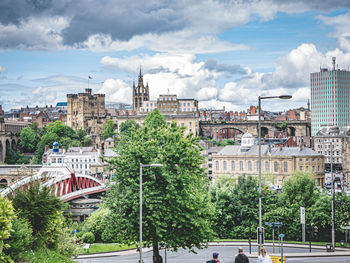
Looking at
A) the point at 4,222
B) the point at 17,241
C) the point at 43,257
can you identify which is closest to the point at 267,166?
the point at 43,257

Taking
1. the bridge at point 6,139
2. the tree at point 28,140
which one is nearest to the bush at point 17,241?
the bridge at point 6,139

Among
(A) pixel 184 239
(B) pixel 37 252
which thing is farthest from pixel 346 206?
(B) pixel 37 252

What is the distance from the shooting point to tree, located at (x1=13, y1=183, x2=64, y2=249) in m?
24.0

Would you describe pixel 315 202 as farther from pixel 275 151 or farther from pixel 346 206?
pixel 275 151

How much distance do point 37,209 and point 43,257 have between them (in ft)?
8.91

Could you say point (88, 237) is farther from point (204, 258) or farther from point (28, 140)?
point (28, 140)

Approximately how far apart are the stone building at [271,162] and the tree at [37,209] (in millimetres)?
73248

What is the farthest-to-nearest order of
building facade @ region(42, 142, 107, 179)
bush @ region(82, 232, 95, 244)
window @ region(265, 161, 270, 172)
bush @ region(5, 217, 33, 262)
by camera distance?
building facade @ region(42, 142, 107, 179), window @ region(265, 161, 270, 172), bush @ region(82, 232, 95, 244), bush @ region(5, 217, 33, 262)

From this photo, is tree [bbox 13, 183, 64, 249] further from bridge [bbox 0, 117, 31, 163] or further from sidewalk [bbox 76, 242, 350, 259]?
bridge [bbox 0, 117, 31, 163]

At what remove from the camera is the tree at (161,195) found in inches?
1243

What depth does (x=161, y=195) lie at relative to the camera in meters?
32.0

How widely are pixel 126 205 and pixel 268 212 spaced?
25.4 metres

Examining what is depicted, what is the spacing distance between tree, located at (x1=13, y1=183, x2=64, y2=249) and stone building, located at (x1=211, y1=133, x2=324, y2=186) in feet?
240

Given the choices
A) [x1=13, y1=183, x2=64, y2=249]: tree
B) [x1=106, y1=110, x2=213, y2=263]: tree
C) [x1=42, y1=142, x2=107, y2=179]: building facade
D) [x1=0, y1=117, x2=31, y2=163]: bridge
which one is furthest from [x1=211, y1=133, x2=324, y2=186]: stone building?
[x1=13, y1=183, x2=64, y2=249]: tree
